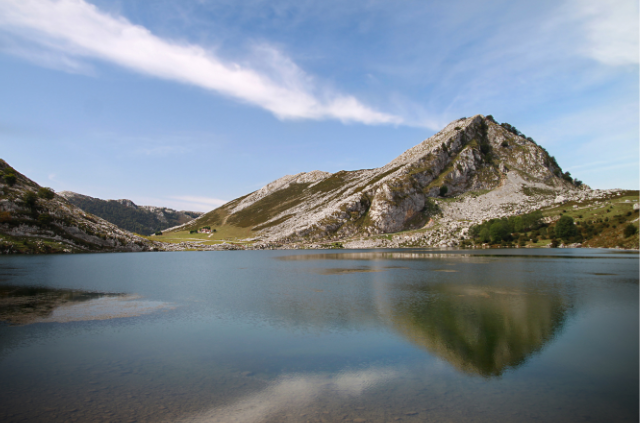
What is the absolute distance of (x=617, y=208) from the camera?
121m

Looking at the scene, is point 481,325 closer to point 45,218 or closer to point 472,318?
point 472,318

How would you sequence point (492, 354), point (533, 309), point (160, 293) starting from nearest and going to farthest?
1. point (492, 354)
2. point (533, 309)
3. point (160, 293)

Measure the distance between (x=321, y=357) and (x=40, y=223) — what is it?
12415 cm

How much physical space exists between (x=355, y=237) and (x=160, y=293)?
459 feet

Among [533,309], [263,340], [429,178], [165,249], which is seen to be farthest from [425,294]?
[429,178]

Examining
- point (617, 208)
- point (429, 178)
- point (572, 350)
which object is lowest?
point (572, 350)

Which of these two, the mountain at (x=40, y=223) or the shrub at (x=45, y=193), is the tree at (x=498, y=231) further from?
the shrub at (x=45, y=193)

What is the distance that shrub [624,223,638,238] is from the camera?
334ft

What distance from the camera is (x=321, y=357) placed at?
643 inches

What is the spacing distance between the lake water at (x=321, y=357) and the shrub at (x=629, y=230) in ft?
314

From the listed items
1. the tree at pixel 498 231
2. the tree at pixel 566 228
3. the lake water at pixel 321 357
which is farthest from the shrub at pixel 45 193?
the tree at pixel 566 228

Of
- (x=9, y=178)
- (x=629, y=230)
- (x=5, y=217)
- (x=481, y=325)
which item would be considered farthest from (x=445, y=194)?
(x=9, y=178)

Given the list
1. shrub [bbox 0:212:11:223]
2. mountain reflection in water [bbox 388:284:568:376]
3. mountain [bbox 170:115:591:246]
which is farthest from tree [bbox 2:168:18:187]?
mountain reflection in water [bbox 388:284:568:376]

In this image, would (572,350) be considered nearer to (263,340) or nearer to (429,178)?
(263,340)
